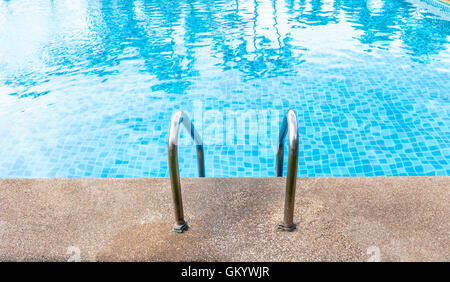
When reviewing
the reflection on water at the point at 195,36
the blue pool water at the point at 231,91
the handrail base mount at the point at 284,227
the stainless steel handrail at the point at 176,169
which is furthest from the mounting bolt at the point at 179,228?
the reflection on water at the point at 195,36

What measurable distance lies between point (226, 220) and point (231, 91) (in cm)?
455

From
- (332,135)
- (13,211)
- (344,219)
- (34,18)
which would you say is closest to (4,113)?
(13,211)

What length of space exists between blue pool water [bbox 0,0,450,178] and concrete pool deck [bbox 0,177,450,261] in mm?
2121

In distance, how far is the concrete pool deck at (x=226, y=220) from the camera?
1.99m

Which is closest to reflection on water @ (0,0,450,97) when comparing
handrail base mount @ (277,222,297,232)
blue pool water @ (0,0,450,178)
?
blue pool water @ (0,0,450,178)

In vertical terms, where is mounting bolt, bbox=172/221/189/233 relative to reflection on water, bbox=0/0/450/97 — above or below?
above

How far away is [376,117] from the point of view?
5.46m

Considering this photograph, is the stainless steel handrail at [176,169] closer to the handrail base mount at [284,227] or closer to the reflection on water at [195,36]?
the handrail base mount at [284,227]

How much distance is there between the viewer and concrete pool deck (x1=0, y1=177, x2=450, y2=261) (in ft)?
6.54

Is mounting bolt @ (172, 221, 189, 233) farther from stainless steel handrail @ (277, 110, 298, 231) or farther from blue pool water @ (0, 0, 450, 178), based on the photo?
blue pool water @ (0, 0, 450, 178)

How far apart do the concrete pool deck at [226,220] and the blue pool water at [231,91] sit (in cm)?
212

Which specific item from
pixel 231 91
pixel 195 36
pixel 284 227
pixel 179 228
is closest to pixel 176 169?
pixel 179 228
